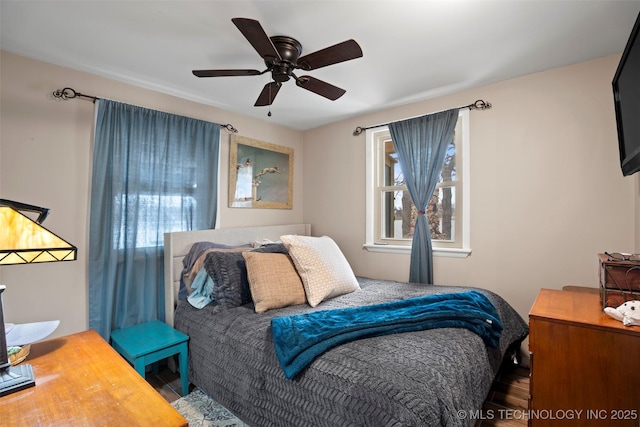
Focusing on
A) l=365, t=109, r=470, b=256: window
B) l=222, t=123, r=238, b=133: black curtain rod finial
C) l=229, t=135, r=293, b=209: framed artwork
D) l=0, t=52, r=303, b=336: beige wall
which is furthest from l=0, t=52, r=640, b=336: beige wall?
l=229, t=135, r=293, b=209: framed artwork

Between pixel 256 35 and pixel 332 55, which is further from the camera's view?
pixel 332 55

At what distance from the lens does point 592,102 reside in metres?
2.23

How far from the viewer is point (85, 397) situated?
0.96 m

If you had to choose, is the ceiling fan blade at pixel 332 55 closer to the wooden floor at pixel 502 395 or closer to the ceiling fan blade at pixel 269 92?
Answer: the ceiling fan blade at pixel 269 92

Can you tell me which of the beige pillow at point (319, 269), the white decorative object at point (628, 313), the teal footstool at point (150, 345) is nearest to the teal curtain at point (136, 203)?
the teal footstool at point (150, 345)

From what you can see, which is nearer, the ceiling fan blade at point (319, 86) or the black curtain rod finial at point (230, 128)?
the ceiling fan blade at point (319, 86)

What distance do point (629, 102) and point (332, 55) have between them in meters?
1.49

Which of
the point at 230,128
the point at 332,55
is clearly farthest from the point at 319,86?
the point at 230,128

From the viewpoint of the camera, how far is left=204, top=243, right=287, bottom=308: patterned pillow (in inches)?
86.0

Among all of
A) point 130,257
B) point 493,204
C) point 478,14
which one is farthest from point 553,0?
point 130,257

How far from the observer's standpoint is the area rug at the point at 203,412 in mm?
1843

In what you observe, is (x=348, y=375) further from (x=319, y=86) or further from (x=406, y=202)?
(x=406, y=202)

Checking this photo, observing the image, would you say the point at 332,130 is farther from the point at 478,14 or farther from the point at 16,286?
the point at 16,286

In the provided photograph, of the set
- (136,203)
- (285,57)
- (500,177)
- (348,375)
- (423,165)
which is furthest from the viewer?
(423,165)
